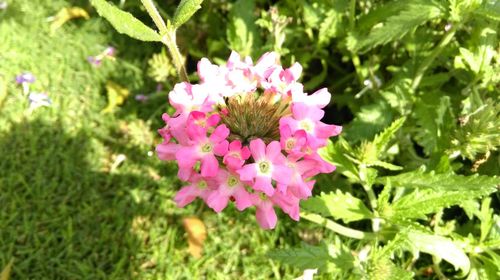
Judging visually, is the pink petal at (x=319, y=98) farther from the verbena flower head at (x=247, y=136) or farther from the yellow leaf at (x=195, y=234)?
the yellow leaf at (x=195, y=234)

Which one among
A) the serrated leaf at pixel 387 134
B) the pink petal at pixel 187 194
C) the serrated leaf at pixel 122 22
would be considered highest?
the serrated leaf at pixel 122 22

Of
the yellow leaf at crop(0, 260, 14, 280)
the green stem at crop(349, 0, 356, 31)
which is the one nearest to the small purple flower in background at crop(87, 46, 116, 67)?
the yellow leaf at crop(0, 260, 14, 280)

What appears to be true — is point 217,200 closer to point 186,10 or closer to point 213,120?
point 213,120

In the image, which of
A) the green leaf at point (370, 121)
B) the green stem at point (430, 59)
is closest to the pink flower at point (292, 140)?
the green leaf at point (370, 121)

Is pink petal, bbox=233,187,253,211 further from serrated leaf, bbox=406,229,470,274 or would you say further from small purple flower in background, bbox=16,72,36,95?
small purple flower in background, bbox=16,72,36,95

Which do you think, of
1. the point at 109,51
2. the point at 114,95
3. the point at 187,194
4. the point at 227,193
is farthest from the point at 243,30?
the point at 227,193

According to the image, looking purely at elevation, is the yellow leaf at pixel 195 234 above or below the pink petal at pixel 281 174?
above
